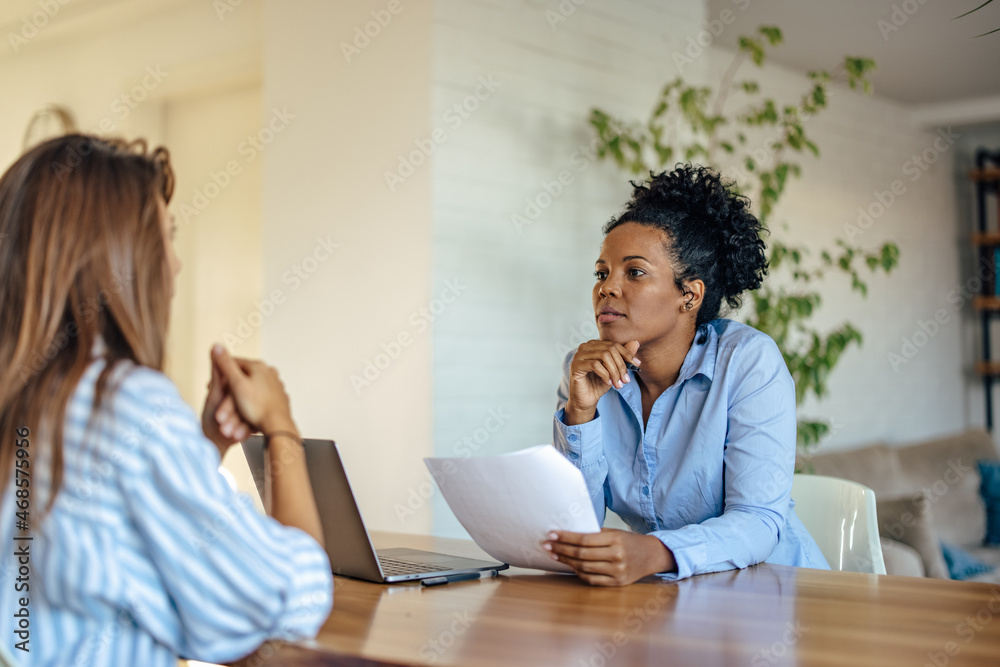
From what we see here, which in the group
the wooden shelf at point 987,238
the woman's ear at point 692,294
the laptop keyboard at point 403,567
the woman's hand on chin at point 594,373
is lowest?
the laptop keyboard at point 403,567

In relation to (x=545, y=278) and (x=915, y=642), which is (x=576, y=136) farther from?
(x=915, y=642)

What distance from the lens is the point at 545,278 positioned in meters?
2.96

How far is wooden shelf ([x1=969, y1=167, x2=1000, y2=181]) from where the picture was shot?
5609 millimetres

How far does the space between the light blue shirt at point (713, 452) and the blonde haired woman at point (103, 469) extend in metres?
0.84

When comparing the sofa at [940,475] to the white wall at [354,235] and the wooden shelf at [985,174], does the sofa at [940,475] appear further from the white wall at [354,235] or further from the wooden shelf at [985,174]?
the white wall at [354,235]

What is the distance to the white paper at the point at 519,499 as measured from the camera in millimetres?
1307

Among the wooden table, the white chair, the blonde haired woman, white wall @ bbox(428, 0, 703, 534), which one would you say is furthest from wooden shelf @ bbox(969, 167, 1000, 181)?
the blonde haired woman

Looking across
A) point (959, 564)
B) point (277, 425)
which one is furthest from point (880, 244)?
point (277, 425)

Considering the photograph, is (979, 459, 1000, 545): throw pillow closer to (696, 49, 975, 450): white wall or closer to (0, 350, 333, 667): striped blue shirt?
(696, 49, 975, 450): white wall

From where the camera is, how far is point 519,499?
1369 mm

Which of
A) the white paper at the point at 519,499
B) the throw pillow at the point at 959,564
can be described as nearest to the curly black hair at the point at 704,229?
the white paper at the point at 519,499

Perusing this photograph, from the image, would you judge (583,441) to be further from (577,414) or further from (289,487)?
(289,487)

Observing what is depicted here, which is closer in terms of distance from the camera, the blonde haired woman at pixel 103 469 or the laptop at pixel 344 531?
the blonde haired woman at pixel 103 469

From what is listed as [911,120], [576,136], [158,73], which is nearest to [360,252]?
[576,136]
